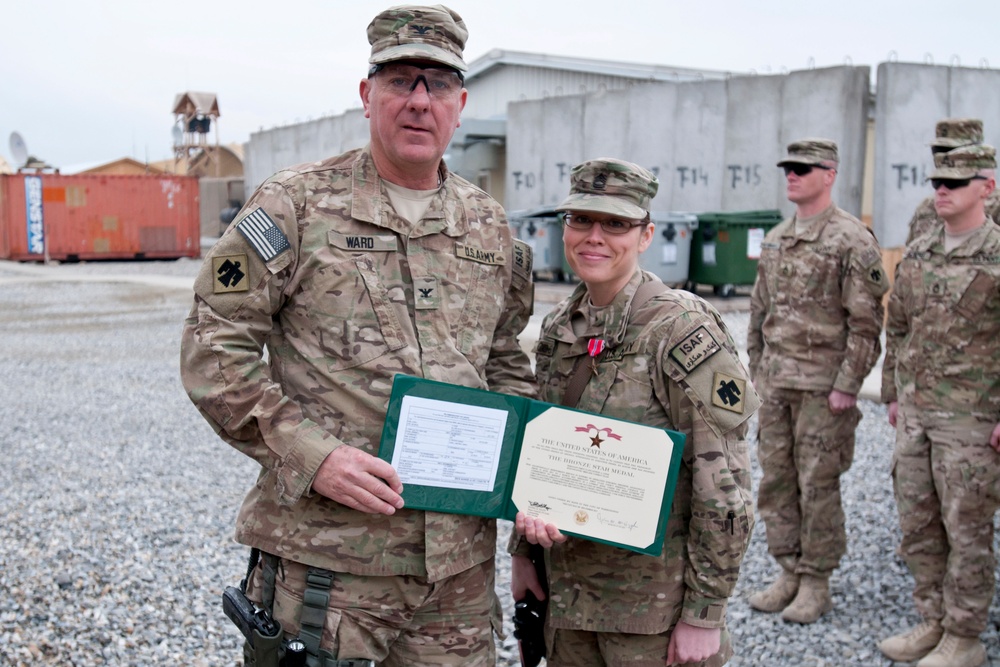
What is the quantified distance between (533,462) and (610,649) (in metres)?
0.58

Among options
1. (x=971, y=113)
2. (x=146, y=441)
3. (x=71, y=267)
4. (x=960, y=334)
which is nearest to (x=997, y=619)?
(x=960, y=334)

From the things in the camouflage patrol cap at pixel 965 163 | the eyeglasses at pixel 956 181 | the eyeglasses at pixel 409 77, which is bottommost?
the eyeglasses at pixel 956 181

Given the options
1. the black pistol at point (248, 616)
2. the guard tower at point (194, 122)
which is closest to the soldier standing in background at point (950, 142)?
the black pistol at point (248, 616)

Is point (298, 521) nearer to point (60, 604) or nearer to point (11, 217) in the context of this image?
point (60, 604)

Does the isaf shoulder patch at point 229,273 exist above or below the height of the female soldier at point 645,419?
above

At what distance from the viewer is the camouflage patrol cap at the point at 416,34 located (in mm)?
2180

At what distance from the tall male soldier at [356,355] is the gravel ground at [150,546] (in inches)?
67.6

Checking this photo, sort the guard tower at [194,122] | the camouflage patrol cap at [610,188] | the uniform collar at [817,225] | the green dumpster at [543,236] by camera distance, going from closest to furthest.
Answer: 1. the camouflage patrol cap at [610,188]
2. the uniform collar at [817,225]
3. the green dumpster at [543,236]
4. the guard tower at [194,122]

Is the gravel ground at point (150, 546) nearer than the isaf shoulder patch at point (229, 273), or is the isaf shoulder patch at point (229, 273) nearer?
the isaf shoulder patch at point (229, 273)

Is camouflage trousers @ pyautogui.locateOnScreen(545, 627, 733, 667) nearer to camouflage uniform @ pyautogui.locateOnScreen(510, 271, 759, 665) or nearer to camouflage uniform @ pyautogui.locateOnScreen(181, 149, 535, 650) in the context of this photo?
camouflage uniform @ pyautogui.locateOnScreen(510, 271, 759, 665)

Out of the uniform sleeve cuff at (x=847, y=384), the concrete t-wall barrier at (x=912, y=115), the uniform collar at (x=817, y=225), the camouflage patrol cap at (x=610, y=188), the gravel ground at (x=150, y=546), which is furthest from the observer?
the concrete t-wall barrier at (x=912, y=115)

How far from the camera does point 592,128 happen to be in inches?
679

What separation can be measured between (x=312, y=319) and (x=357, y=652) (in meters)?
0.80

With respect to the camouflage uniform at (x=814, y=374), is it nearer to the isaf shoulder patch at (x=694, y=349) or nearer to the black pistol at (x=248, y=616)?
the isaf shoulder patch at (x=694, y=349)
